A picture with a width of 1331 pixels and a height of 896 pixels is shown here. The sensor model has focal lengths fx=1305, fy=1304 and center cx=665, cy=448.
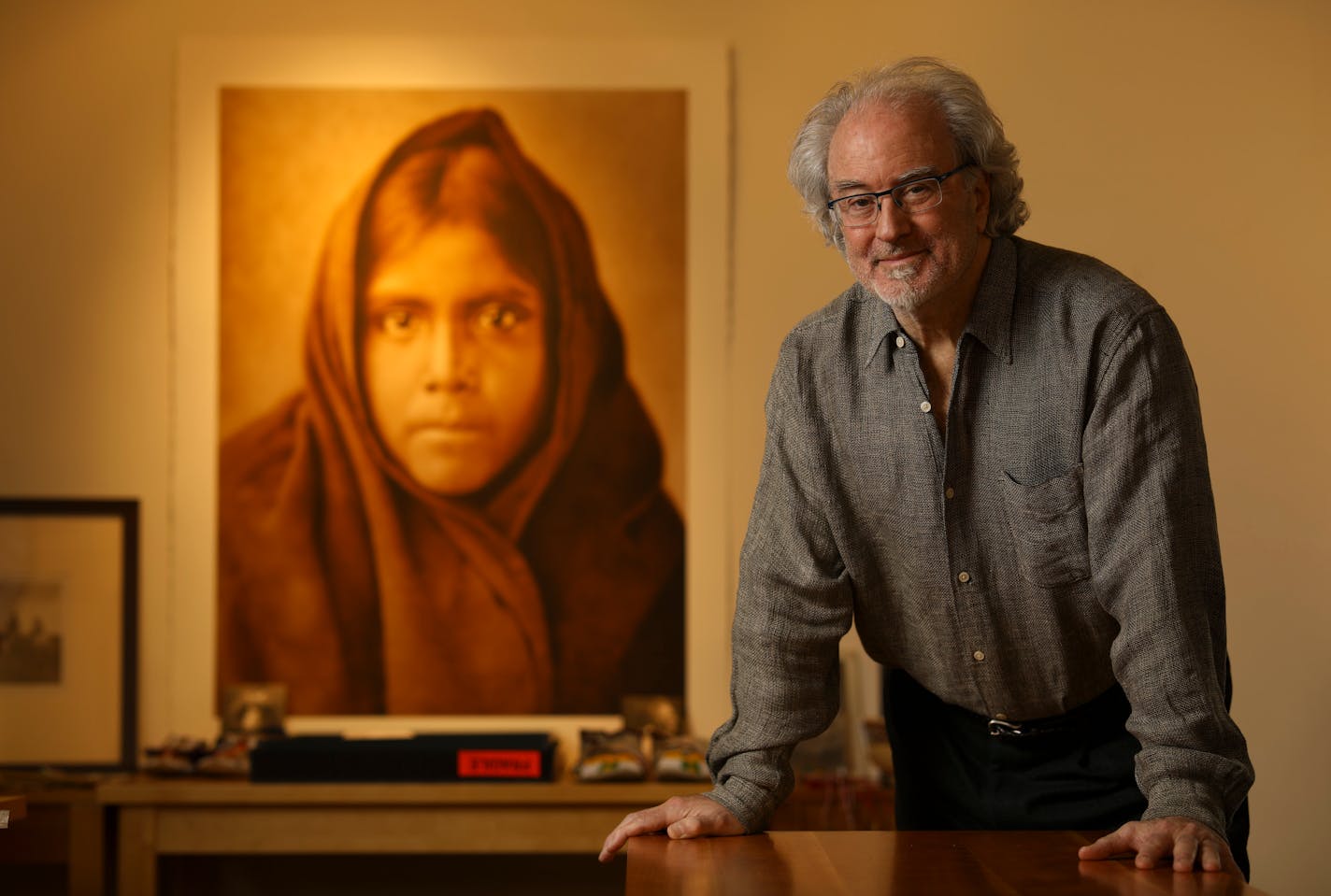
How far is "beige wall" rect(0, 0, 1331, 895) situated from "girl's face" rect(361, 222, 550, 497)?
495mm

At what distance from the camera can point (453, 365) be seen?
10.8 feet

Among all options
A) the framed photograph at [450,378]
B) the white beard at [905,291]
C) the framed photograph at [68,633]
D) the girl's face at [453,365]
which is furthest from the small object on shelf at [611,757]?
the white beard at [905,291]

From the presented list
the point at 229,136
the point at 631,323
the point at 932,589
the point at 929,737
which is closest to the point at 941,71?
the point at 932,589

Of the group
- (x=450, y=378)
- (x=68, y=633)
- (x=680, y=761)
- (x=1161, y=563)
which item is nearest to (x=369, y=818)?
(x=680, y=761)

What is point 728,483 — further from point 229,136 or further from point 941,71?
point 941,71

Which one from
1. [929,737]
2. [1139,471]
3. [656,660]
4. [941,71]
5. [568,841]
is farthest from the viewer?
[656,660]

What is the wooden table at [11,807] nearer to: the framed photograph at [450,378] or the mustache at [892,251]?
the framed photograph at [450,378]

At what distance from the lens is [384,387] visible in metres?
3.27

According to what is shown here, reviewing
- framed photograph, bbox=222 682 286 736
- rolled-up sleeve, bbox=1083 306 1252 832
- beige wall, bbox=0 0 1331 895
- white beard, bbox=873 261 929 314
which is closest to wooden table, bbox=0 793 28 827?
framed photograph, bbox=222 682 286 736

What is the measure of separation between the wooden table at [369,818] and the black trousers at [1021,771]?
1.21 m

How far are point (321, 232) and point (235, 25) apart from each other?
0.58 metres

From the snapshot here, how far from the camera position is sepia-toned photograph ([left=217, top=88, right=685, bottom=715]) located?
326cm

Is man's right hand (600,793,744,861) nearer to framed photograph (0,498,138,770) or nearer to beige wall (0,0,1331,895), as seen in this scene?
beige wall (0,0,1331,895)

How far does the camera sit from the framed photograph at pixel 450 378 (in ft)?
10.7
